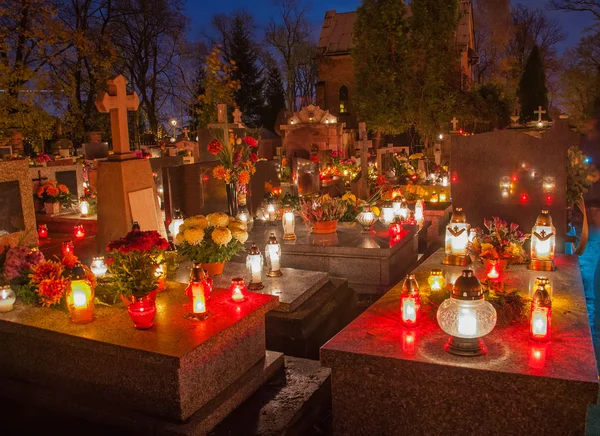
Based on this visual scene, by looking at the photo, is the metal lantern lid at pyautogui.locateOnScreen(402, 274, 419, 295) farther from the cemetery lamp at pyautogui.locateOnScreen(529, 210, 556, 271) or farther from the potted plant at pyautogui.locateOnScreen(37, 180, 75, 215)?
the potted plant at pyautogui.locateOnScreen(37, 180, 75, 215)

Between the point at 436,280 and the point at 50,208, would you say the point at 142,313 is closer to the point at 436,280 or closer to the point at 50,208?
the point at 436,280

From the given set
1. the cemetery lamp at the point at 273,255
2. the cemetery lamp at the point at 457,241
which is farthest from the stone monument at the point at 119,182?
the cemetery lamp at the point at 457,241

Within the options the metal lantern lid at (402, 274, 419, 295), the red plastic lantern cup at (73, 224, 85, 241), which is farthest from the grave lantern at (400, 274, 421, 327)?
the red plastic lantern cup at (73, 224, 85, 241)

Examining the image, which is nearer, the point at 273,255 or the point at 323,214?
the point at 273,255

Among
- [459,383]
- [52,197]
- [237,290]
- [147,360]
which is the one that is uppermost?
[52,197]

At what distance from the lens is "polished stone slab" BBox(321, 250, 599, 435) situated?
3.55 metres

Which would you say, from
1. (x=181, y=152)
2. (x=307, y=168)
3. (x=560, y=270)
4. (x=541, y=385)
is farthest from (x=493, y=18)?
(x=541, y=385)

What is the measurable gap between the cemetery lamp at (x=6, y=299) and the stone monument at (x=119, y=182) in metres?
2.33

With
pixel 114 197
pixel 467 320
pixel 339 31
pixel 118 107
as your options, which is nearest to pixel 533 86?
pixel 339 31

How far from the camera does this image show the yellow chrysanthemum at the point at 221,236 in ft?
20.6

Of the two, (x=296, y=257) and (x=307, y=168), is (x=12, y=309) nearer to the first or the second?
(x=296, y=257)

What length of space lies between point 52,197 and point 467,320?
37.3 feet

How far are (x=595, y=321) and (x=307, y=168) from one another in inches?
325

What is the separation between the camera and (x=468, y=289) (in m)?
3.79
